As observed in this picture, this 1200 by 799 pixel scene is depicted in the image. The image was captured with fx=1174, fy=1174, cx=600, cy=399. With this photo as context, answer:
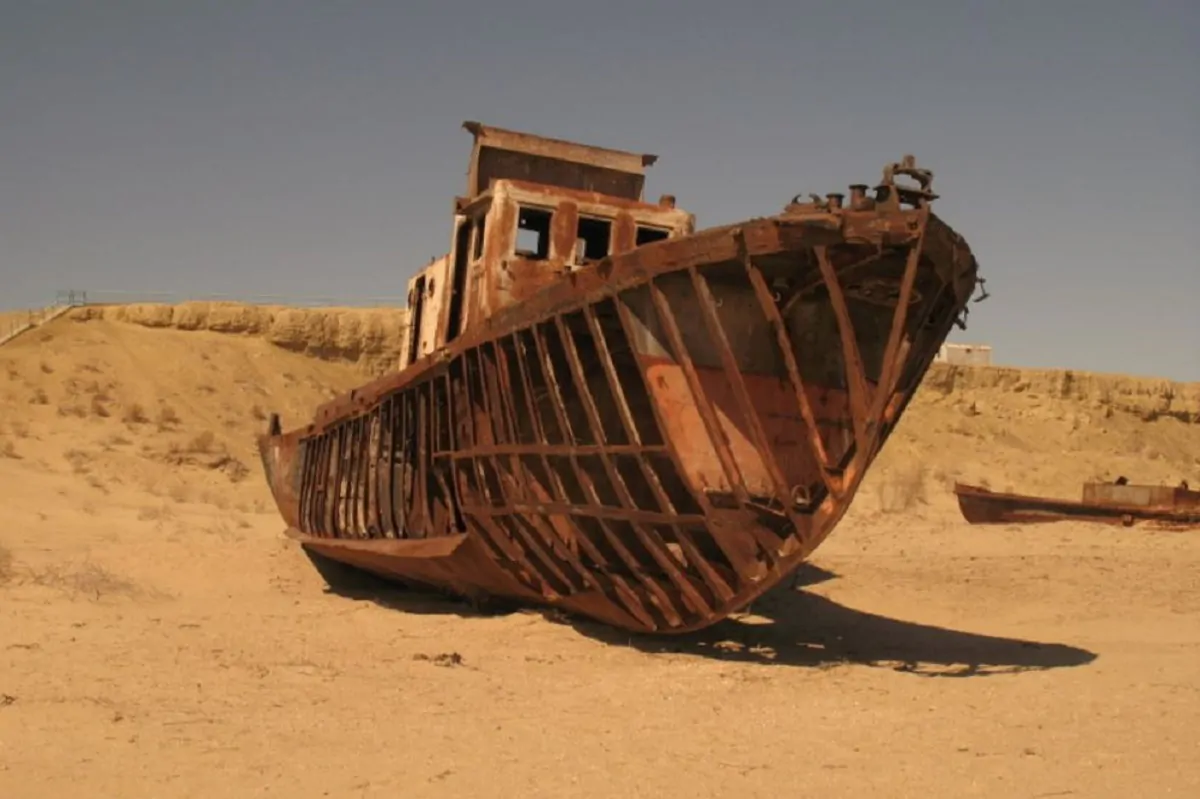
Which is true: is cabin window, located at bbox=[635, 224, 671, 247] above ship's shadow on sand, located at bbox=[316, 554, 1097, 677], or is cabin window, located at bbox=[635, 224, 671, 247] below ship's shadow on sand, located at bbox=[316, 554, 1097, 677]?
above

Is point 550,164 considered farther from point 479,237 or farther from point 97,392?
point 97,392

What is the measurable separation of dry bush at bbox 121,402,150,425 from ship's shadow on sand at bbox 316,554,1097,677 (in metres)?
20.1

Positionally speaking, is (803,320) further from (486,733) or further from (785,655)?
(486,733)

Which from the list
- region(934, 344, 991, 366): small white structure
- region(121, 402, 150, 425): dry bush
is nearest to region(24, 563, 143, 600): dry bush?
region(121, 402, 150, 425): dry bush

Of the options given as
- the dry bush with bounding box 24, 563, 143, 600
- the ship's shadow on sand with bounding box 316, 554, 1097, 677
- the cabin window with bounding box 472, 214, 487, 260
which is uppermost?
the cabin window with bounding box 472, 214, 487, 260

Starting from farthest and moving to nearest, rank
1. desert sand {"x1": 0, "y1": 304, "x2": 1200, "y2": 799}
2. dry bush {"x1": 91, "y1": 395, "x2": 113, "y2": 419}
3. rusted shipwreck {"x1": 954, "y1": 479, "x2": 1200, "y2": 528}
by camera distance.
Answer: dry bush {"x1": 91, "y1": 395, "x2": 113, "y2": 419}
rusted shipwreck {"x1": 954, "y1": 479, "x2": 1200, "y2": 528}
desert sand {"x1": 0, "y1": 304, "x2": 1200, "y2": 799}

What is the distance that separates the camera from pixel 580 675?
26.6 feet

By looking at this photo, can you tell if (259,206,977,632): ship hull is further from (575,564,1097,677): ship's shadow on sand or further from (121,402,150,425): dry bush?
(121,402,150,425): dry bush

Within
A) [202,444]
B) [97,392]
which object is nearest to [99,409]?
[97,392]

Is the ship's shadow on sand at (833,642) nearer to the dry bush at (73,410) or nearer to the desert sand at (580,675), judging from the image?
the desert sand at (580,675)

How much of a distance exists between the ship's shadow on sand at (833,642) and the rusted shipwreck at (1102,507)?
10413 millimetres

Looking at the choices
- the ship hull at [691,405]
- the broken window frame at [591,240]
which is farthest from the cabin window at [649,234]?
the ship hull at [691,405]

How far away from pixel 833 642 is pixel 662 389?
10.2 feet

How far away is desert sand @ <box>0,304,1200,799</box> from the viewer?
558 cm
